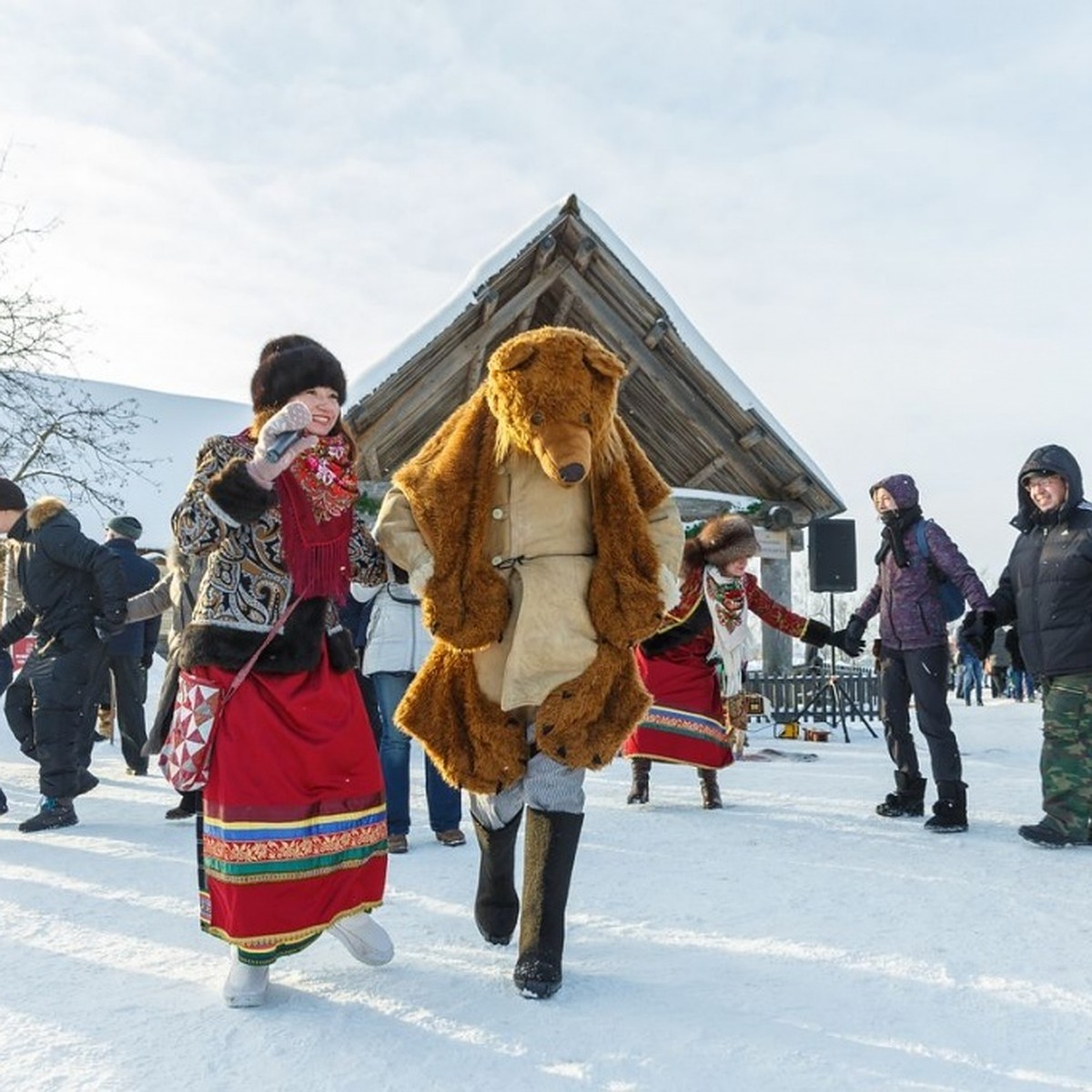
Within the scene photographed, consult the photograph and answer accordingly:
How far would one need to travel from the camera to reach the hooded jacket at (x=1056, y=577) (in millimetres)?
4992

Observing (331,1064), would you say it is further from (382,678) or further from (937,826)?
(937,826)

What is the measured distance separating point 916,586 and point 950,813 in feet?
3.81

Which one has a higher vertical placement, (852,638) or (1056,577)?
(1056,577)

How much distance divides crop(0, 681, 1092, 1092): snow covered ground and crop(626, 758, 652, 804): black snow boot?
42.8 inches

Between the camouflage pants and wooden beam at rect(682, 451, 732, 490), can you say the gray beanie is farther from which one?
wooden beam at rect(682, 451, 732, 490)

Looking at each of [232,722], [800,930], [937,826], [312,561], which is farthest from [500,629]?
[937,826]

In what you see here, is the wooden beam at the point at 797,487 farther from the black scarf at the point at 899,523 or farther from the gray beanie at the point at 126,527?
the gray beanie at the point at 126,527

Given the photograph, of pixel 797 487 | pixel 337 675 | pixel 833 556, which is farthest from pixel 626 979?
pixel 833 556

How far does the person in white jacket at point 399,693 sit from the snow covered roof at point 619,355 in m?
3.60

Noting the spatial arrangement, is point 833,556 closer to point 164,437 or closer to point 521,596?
point 521,596

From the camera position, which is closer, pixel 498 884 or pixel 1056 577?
pixel 498 884

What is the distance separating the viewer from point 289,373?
2.97m

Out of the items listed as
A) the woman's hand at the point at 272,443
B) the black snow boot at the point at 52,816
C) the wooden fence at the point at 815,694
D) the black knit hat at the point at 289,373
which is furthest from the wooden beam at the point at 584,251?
the woman's hand at the point at 272,443

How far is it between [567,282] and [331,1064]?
9.00m
